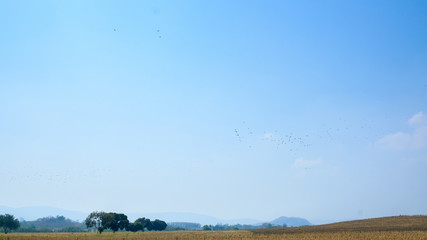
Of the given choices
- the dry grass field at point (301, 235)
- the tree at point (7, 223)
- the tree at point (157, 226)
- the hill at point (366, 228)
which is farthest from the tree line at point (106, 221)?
the hill at point (366, 228)

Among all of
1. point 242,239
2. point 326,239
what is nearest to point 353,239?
point 326,239

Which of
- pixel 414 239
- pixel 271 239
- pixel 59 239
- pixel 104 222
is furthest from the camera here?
pixel 104 222

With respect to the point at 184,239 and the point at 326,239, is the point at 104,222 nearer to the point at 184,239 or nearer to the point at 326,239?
the point at 184,239

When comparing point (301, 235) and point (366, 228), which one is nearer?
point (301, 235)

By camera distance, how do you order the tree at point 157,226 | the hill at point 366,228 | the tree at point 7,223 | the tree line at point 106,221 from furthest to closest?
the tree at point 157,226 → the tree at point 7,223 → the tree line at point 106,221 → the hill at point 366,228

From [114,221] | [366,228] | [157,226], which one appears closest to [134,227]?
[114,221]

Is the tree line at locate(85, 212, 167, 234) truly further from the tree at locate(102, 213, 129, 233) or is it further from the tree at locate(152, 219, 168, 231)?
the tree at locate(152, 219, 168, 231)

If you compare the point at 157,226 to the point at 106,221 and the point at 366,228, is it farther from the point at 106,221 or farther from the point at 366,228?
the point at 366,228

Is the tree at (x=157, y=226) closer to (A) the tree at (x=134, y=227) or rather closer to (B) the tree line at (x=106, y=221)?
(A) the tree at (x=134, y=227)

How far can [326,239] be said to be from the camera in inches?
1865

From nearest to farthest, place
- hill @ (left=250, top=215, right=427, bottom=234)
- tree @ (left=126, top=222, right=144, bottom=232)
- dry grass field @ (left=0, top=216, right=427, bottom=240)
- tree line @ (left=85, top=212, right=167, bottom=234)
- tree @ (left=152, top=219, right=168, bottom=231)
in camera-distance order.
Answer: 1. dry grass field @ (left=0, top=216, right=427, bottom=240)
2. hill @ (left=250, top=215, right=427, bottom=234)
3. tree line @ (left=85, top=212, right=167, bottom=234)
4. tree @ (left=126, top=222, right=144, bottom=232)
5. tree @ (left=152, top=219, right=168, bottom=231)

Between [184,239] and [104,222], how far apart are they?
6194cm

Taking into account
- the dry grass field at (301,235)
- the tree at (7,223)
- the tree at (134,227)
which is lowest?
the dry grass field at (301,235)

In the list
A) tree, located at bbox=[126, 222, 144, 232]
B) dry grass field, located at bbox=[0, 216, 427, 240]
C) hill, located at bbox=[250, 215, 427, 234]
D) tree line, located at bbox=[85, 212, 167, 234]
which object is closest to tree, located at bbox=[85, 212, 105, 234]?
tree line, located at bbox=[85, 212, 167, 234]
